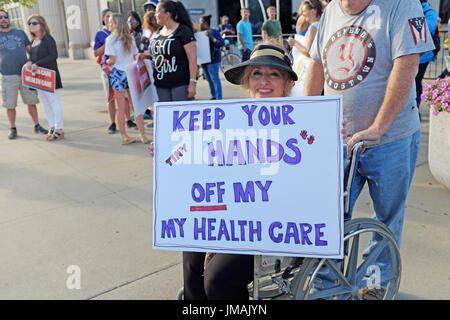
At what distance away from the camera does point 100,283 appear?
2.82 m

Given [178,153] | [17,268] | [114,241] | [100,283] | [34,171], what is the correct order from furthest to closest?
1. [34,171]
2. [114,241]
3. [17,268]
4. [100,283]
5. [178,153]

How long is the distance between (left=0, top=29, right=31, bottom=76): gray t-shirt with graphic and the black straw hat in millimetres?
4873

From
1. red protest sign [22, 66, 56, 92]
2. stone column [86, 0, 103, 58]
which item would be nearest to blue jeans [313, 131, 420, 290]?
red protest sign [22, 66, 56, 92]

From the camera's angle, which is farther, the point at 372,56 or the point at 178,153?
the point at 372,56

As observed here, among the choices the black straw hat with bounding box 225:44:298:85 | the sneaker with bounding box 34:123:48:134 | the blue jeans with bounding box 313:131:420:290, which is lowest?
the sneaker with bounding box 34:123:48:134

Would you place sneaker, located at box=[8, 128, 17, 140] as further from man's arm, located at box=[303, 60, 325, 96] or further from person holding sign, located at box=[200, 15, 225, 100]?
man's arm, located at box=[303, 60, 325, 96]

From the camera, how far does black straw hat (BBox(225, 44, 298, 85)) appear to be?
219 centimetres

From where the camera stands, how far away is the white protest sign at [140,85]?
5.50m

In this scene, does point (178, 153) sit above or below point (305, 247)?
above

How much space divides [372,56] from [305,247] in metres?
1.01

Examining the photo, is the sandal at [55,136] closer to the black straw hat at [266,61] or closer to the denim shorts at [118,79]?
the denim shorts at [118,79]

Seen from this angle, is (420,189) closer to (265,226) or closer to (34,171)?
(265,226)
